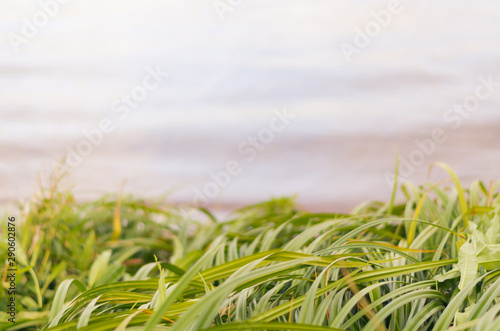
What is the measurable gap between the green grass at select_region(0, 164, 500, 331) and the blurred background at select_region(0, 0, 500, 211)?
49 centimetres

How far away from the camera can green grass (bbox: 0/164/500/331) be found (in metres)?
0.23

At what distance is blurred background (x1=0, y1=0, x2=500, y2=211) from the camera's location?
3.86 feet

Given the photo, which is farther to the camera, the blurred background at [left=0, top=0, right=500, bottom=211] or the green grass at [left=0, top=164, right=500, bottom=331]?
the blurred background at [left=0, top=0, right=500, bottom=211]

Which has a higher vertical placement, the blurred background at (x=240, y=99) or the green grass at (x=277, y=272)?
the blurred background at (x=240, y=99)

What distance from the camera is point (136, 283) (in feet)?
1.00

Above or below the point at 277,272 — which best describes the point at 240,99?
above

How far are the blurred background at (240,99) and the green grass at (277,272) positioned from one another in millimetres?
487

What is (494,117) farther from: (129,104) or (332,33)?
(129,104)

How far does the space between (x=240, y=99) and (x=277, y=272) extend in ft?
3.37

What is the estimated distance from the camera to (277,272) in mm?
263

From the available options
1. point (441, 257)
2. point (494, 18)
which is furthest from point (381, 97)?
point (441, 257)

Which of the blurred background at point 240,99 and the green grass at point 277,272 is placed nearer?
the green grass at point 277,272

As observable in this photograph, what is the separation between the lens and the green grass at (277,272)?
23 centimetres

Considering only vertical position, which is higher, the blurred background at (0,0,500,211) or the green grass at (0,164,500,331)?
the blurred background at (0,0,500,211)
